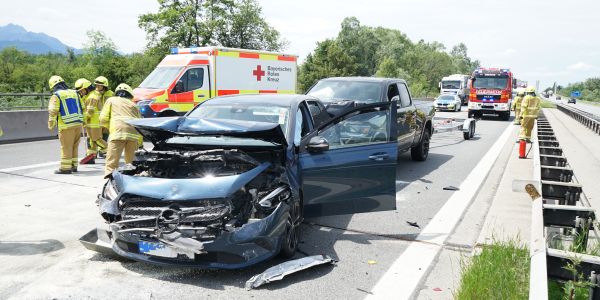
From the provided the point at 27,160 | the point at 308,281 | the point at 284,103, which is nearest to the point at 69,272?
the point at 308,281

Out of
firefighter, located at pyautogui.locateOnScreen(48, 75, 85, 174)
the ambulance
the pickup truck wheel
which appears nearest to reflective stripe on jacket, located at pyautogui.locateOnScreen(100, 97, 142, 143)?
firefighter, located at pyautogui.locateOnScreen(48, 75, 85, 174)

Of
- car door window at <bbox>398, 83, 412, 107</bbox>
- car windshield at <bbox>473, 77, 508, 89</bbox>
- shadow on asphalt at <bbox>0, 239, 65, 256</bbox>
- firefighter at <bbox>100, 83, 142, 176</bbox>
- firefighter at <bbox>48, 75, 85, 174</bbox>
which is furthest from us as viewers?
car windshield at <bbox>473, 77, 508, 89</bbox>

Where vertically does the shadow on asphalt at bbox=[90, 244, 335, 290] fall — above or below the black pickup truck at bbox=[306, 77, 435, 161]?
below

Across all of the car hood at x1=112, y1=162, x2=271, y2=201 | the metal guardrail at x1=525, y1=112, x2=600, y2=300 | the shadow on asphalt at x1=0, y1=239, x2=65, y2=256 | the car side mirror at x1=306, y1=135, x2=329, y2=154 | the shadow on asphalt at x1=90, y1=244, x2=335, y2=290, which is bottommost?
the shadow on asphalt at x1=0, y1=239, x2=65, y2=256

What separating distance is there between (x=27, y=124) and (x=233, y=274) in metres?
12.8

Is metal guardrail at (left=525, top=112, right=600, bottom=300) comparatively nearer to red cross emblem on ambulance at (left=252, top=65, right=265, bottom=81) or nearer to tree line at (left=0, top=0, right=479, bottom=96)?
red cross emblem on ambulance at (left=252, top=65, right=265, bottom=81)

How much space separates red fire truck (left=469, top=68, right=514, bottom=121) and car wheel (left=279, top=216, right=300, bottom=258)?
24.2 metres

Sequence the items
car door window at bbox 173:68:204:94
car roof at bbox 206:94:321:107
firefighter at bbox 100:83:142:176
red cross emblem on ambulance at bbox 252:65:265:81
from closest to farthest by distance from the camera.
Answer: car roof at bbox 206:94:321:107, firefighter at bbox 100:83:142:176, car door window at bbox 173:68:204:94, red cross emblem on ambulance at bbox 252:65:265:81

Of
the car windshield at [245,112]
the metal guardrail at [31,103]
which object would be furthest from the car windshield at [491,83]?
the car windshield at [245,112]

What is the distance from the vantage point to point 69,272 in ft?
14.1

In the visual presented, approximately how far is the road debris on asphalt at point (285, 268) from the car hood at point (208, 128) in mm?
1118

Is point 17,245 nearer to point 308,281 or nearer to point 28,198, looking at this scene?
point 28,198

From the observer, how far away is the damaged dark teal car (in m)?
4.02

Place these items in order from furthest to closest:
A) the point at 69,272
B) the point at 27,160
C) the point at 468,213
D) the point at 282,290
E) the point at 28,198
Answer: the point at 27,160, the point at 28,198, the point at 468,213, the point at 69,272, the point at 282,290
